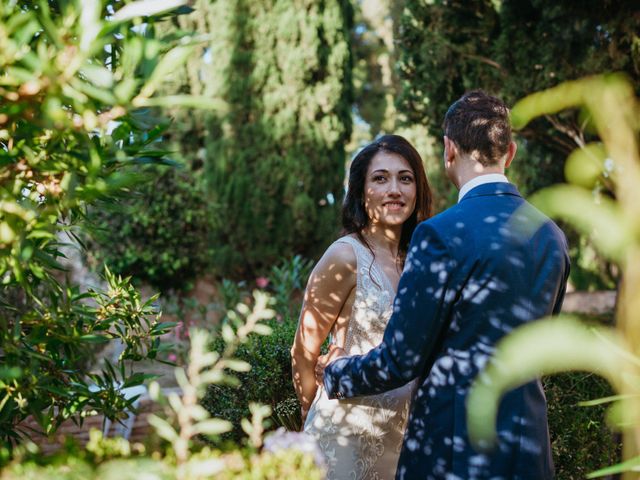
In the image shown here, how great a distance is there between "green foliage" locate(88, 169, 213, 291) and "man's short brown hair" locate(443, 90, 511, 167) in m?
6.51

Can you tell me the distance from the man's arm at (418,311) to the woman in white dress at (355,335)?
1.78ft

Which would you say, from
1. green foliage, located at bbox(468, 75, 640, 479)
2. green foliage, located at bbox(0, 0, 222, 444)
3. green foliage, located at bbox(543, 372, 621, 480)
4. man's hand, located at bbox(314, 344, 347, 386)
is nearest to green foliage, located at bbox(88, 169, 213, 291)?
green foliage, located at bbox(543, 372, 621, 480)

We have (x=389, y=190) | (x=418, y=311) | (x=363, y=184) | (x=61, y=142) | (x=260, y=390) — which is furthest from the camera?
(x=260, y=390)

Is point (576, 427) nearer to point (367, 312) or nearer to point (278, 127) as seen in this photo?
point (367, 312)

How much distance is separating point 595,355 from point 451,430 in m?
1.05

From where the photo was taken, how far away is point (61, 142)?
A: 136 cm

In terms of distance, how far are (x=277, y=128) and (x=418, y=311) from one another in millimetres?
10016


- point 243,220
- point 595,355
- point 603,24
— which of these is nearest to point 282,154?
point 243,220

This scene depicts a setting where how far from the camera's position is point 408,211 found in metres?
2.68

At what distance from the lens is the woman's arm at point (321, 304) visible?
96.0 inches

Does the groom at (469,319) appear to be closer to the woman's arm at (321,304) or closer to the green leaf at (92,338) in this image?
the woman's arm at (321,304)

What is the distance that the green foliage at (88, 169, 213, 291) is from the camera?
319 inches

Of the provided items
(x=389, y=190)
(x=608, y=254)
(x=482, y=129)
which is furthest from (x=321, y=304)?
(x=608, y=254)

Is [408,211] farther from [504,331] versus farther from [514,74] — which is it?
[514,74]
